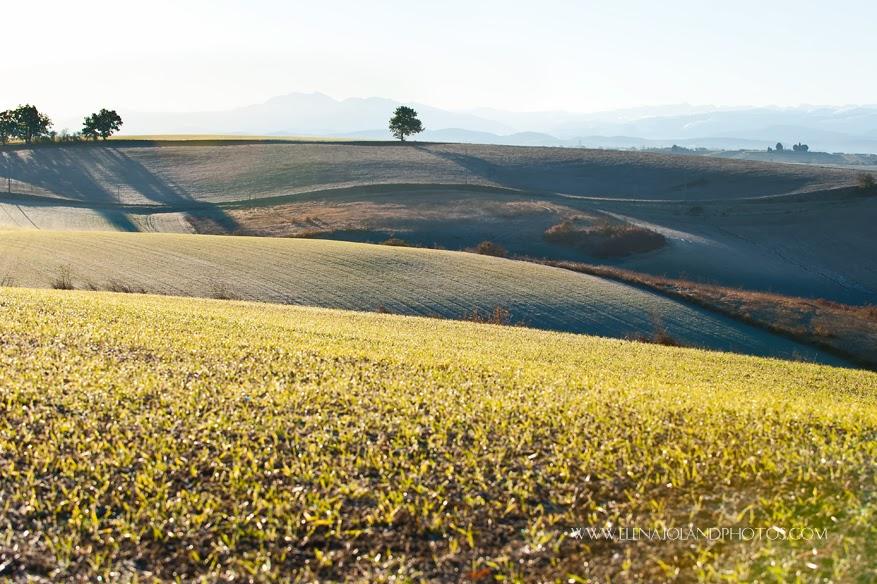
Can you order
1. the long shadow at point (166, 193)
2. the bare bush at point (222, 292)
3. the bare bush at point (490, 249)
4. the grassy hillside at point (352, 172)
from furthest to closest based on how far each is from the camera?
the grassy hillside at point (352, 172) → the long shadow at point (166, 193) → the bare bush at point (490, 249) → the bare bush at point (222, 292)

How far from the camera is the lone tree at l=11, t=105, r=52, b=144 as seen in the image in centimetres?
12081

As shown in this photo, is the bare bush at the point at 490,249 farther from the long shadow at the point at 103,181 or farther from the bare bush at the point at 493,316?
the long shadow at the point at 103,181

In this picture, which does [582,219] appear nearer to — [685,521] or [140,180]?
A: [140,180]

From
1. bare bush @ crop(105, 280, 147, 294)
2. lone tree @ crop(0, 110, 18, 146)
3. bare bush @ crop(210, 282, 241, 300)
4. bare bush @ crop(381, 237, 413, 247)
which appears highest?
lone tree @ crop(0, 110, 18, 146)

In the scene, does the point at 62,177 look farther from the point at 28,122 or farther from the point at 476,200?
the point at 476,200

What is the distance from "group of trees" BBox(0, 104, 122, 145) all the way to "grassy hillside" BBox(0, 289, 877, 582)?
128 meters

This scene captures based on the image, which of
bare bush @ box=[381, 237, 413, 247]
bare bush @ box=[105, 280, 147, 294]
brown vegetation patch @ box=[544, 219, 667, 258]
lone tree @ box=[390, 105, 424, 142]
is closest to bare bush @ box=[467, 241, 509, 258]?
bare bush @ box=[381, 237, 413, 247]

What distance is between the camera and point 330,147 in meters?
122

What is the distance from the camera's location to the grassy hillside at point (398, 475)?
5.86m

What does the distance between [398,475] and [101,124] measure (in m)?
135

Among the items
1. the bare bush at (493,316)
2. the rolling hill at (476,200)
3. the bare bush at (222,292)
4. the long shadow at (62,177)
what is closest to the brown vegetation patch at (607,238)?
the rolling hill at (476,200)

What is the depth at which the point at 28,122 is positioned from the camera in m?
121

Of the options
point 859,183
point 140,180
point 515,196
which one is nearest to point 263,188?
point 140,180

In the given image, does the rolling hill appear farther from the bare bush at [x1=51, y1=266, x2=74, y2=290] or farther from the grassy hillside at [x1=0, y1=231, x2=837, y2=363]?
the bare bush at [x1=51, y1=266, x2=74, y2=290]
